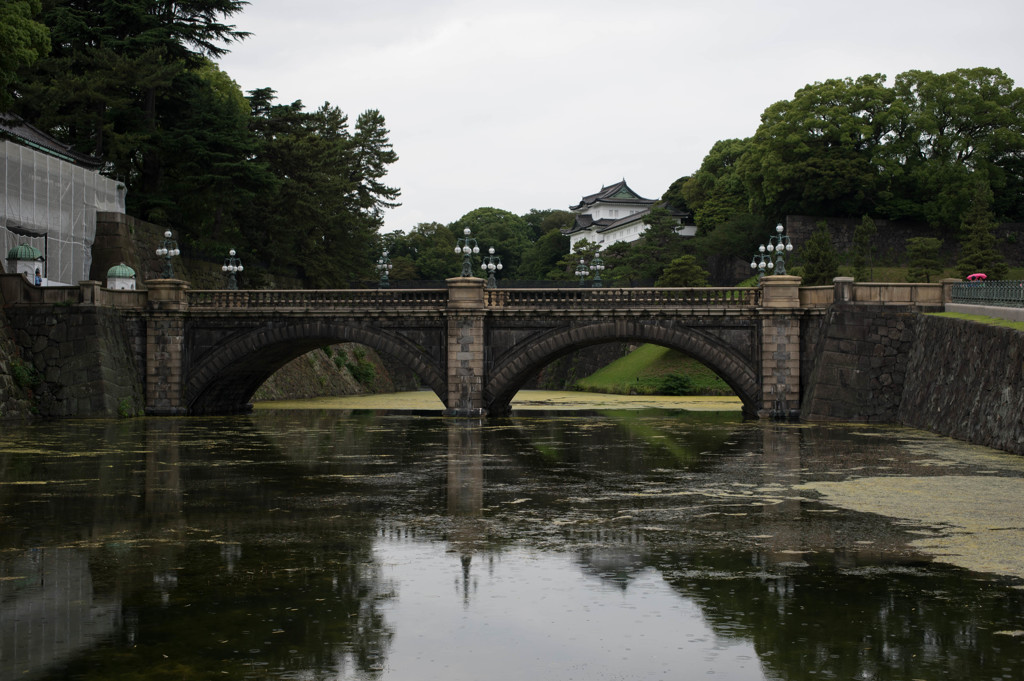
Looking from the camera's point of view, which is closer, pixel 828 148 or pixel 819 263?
pixel 819 263

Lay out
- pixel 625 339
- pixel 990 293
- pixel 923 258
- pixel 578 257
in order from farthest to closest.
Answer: pixel 578 257 → pixel 923 258 → pixel 625 339 → pixel 990 293

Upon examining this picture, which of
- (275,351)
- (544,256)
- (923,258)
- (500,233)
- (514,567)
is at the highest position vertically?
(500,233)

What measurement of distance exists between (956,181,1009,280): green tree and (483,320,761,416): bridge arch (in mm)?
27510

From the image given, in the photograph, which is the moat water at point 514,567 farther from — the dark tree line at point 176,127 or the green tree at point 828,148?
the green tree at point 828,148

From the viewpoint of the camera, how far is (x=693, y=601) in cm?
1261

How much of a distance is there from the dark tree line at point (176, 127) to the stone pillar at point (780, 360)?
93.2ft

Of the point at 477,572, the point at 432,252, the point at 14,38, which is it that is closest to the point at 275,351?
the point at 14,38

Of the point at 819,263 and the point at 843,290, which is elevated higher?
the point at 819,263

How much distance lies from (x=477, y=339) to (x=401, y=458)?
1591cm

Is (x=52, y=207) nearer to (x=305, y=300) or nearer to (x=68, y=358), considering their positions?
(x=68, y=358)

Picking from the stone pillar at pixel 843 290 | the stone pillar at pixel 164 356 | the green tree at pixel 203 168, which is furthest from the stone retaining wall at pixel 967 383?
the green tree at pixel 203 168

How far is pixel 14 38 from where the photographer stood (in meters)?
38.1

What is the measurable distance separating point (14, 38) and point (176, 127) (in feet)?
58.7

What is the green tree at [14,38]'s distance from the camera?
38.1m
